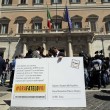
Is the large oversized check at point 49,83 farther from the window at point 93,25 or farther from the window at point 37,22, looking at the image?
the window at point 37,22

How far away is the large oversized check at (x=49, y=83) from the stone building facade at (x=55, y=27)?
23260 mm

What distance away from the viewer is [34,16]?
32.3 m

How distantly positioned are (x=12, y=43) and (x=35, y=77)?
25.5 m

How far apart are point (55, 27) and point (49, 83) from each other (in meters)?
25.9

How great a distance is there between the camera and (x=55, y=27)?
31.5 meters

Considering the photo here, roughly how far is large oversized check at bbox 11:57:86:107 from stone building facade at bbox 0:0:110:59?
2326 cm

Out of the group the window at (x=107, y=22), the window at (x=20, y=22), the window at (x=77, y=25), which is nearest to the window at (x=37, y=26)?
the window at (x=20, y=22)

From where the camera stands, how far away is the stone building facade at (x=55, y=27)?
97.8 feet

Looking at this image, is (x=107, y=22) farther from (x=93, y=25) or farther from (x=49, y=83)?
(x=49, y=83)

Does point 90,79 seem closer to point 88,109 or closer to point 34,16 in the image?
point 88,109

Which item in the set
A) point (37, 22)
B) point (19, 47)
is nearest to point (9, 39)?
point (19, 47)

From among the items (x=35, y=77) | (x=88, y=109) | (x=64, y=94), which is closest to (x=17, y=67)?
(x=35, y=77)

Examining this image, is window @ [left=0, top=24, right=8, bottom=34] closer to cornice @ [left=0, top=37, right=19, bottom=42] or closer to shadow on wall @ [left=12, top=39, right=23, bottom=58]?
cornice @ [left=0, top=37, right=19, bottom=42]

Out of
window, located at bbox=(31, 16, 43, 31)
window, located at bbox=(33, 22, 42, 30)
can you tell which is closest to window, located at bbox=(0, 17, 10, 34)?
window, located at bbox=(31, 16, 43, 31)
